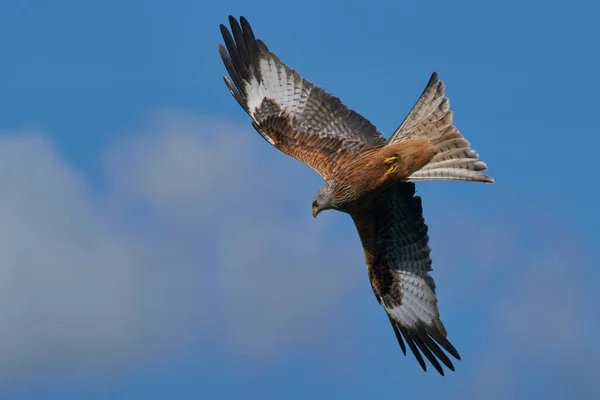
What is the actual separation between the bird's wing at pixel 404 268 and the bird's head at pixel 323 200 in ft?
1.67

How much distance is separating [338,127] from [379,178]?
162 cm

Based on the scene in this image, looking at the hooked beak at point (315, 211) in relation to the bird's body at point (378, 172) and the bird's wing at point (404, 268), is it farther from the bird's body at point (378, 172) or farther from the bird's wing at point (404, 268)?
the bird's wing at point (404, 268)

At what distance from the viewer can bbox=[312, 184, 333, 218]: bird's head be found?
11.2 metres

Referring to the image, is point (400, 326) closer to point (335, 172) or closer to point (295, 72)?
point (335, 172)

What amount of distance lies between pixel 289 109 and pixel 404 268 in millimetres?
2572

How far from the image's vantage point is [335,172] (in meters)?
11.8

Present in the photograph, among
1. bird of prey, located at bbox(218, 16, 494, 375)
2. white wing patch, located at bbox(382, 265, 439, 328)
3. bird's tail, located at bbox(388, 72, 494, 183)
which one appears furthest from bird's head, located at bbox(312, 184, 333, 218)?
white wing patch, located at bbox(382, 265, 439, 328)

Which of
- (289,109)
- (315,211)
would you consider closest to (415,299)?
(315,211)

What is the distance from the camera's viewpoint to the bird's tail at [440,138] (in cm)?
1120

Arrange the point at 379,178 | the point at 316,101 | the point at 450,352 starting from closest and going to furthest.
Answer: the point at 379,178, the point at 450,352, the point at 316,101

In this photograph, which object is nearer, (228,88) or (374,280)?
(374,280)

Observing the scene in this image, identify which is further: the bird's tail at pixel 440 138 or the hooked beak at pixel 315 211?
the hooked beak at pixel 315 211

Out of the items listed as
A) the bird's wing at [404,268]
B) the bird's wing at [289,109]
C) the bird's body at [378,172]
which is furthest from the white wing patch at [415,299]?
the bird's wing at [289,109]

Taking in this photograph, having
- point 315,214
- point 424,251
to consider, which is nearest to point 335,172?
point 315,214
